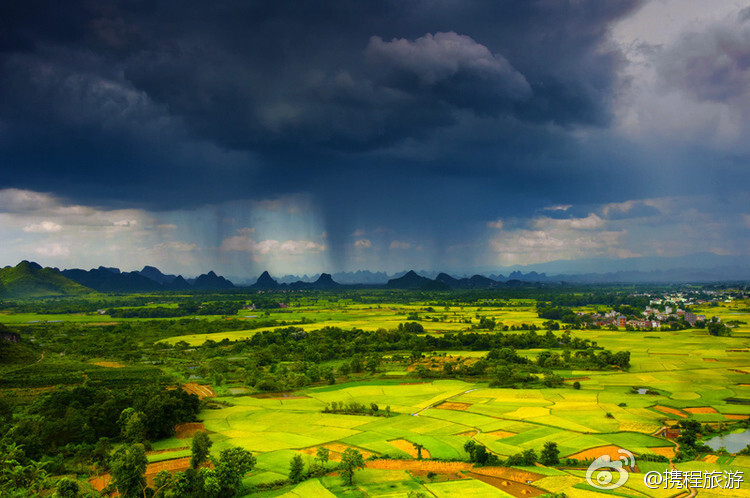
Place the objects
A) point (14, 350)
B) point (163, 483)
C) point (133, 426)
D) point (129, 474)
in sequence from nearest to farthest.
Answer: point (129, 474) < point (163, 483) < point (133, 426) < point (14, 350)

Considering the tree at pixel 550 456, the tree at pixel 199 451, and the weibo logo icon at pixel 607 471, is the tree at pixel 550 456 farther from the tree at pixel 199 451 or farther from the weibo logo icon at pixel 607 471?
the tree at pixel 199 451

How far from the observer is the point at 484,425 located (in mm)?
36969

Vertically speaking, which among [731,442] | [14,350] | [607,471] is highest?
[14,350]

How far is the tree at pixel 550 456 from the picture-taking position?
2847 cm

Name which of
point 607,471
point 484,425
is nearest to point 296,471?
point 484,425

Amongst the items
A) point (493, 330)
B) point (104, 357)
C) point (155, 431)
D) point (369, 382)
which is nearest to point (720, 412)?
point (369, 382)

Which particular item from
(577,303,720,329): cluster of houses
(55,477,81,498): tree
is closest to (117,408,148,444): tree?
(55,477,81,498): tree

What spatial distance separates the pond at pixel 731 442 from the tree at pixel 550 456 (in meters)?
12.2

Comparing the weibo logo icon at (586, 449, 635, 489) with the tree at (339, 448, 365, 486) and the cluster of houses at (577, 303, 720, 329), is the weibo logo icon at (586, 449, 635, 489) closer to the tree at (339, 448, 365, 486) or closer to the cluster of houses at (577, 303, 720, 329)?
the tree at (339, 448, 365, 486)

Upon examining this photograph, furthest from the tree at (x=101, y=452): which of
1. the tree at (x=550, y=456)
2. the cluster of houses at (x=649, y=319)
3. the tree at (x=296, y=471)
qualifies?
the cluster of houses at (x=649, y=319)

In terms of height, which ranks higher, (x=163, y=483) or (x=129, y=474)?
(x=129, y=474)

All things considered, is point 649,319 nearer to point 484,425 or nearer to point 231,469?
point 484,425

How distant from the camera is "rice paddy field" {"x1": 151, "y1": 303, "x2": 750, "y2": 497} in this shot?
1018 inches

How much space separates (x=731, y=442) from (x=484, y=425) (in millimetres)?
17823
